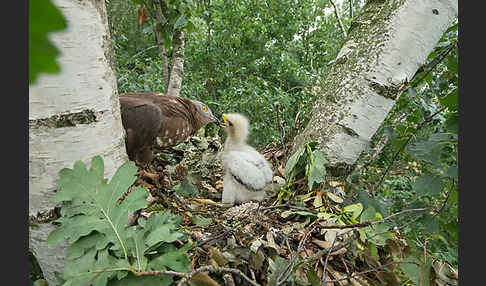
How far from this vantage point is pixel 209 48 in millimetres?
3898

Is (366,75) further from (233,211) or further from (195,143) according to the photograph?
(195,143)

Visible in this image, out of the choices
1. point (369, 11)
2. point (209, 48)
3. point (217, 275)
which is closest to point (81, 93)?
point (217, 275)

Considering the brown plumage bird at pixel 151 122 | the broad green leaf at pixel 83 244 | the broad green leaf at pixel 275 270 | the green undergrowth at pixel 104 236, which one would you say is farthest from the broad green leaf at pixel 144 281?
the brown plumage bird at pixel 151 122

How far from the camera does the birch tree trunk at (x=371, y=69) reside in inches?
41.6

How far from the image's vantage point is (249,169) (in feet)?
5.18

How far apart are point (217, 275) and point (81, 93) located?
0.56 metres

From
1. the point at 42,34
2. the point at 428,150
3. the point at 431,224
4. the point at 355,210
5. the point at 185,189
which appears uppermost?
the point at 42,34

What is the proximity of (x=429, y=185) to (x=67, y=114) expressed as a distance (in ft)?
3.22

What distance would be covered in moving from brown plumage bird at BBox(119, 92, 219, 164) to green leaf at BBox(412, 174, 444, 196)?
1.42 metres

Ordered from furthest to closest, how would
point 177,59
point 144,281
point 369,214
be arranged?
point 177,59
point 369,214
point 144,281

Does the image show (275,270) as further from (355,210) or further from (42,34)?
(42,34)

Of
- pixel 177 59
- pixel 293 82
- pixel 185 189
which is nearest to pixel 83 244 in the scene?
pixel 185 189

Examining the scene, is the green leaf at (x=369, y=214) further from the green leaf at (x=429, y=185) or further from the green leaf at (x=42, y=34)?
the green leaf at (x=42, y=34)

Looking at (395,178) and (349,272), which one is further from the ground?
(349,272)
